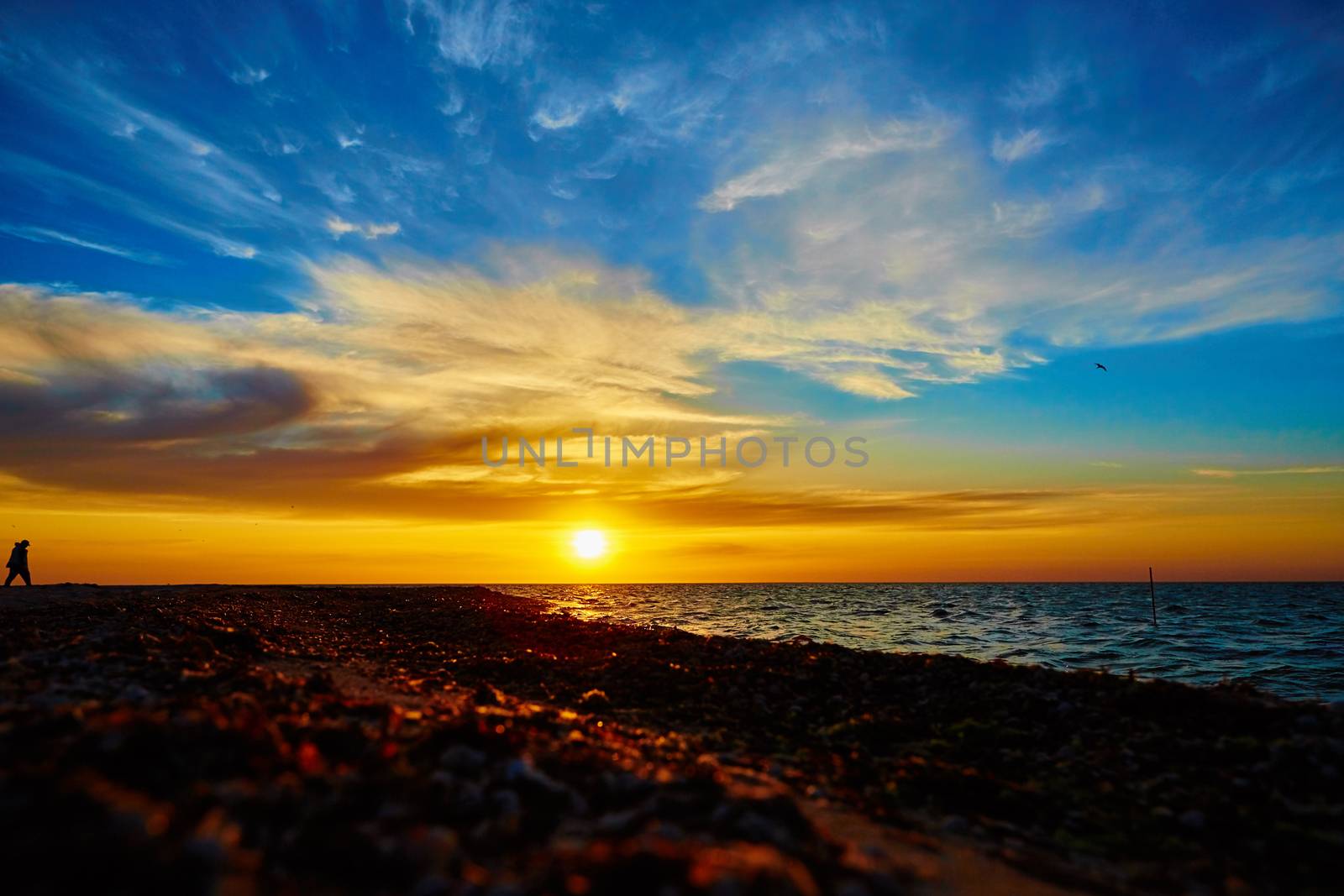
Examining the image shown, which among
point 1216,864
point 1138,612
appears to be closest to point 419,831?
point 1216,864

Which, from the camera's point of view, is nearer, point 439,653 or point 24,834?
point 24,834

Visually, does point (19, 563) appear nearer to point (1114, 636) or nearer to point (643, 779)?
point (643, 779)

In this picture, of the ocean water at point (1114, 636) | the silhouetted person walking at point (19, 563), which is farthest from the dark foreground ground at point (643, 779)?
the silhouetted person walking at point (19, 563)

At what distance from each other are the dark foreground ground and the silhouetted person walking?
28.1 metres

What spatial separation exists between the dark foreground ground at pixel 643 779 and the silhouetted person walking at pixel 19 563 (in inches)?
1108

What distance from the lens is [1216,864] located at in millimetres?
6609

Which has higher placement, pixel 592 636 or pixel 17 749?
pixel 17 749

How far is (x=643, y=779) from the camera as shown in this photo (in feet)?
21.6

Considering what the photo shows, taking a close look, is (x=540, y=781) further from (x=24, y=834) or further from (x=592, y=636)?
(x=592, y=636)

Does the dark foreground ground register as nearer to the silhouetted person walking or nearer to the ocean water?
the ocean water

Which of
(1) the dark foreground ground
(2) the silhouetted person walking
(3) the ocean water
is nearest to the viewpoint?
(1) the dark foreground ground

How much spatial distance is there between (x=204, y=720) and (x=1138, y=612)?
2739 inches

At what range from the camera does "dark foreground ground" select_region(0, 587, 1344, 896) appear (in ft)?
13.5

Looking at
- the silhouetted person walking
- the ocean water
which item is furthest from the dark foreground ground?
the silhouetted person walking
